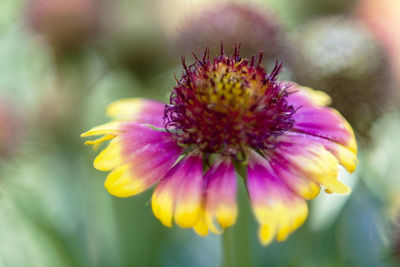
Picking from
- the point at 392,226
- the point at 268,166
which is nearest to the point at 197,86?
the point at 268,166

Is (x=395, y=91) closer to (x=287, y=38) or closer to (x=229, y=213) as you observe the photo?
(x=287, y=38)

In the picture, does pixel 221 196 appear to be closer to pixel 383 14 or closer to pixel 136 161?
pixel 136 161

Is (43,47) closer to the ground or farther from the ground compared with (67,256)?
farther from the ground

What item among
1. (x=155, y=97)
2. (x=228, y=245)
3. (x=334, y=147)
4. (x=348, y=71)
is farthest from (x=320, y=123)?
(x=155, y=97)

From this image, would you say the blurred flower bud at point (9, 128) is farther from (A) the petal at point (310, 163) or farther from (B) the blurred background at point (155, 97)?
(A) the petal at point (310, 163)

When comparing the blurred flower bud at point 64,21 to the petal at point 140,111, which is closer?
the petal at point 140,111

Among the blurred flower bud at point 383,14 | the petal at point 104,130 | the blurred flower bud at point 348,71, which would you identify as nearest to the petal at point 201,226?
the petal at point 104,130

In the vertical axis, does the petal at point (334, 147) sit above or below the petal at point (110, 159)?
below
